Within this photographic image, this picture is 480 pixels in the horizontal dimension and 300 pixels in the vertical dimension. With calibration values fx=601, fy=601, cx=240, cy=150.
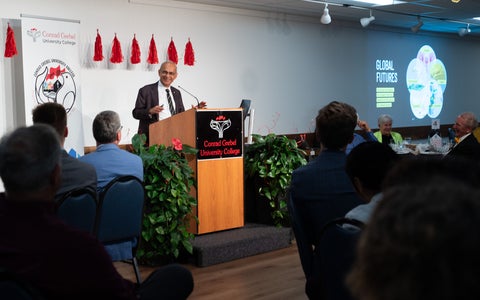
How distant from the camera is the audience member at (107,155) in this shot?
12.6 feet

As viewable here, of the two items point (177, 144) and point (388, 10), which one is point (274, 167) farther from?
point (388, 10)

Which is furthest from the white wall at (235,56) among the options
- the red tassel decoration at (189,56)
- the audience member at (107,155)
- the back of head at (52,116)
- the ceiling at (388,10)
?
the back of head at (52,116)

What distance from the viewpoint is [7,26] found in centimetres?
639

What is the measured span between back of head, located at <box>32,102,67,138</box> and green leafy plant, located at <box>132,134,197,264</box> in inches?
53.7

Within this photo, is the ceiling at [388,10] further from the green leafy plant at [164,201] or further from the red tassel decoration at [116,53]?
the green leafy plant at [164,201]

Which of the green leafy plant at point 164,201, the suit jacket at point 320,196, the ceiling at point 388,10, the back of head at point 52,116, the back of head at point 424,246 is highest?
the ceiling at point 388,10

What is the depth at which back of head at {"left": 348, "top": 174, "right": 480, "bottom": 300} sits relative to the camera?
2.25 ft

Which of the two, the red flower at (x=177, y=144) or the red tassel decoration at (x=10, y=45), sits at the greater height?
the red tassel decoration at (x=10, y=45)

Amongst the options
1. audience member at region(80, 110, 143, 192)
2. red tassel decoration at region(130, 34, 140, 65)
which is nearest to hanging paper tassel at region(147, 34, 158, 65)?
red tassel decoration at region(130, 34, 140, 65)

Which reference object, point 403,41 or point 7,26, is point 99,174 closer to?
point 7,26

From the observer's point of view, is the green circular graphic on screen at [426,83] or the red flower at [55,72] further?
the green circular graphic on screen at [426,83]

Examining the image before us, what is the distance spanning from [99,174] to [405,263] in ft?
10.9

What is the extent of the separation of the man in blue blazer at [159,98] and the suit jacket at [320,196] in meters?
3.56

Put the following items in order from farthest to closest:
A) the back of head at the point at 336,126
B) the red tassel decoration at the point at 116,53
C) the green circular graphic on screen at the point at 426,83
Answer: the green circular graphic on screen at the point at 426,83 → the red tassel decoration at the point at 116,53 → the back of head at the point at 336,126
